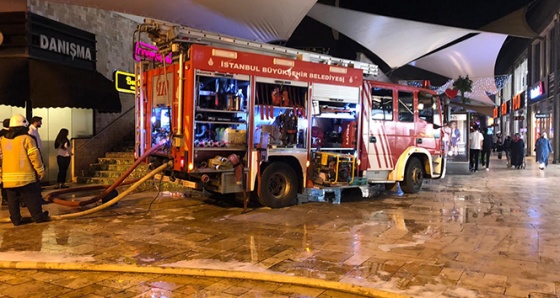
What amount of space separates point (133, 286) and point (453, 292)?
3.27 metres

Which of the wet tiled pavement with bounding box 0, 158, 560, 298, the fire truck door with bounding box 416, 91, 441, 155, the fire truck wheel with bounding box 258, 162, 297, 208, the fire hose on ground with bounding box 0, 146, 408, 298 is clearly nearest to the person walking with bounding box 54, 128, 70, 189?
the wet tiled pavement with bounding box 0, 158, 560, 298

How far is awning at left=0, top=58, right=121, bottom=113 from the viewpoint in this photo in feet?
33.9

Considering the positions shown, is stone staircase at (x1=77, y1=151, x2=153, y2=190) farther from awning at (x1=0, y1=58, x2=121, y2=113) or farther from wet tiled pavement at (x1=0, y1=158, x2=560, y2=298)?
wet tiled pavement at (x1=0, y1=158, x2=560, y2=298)

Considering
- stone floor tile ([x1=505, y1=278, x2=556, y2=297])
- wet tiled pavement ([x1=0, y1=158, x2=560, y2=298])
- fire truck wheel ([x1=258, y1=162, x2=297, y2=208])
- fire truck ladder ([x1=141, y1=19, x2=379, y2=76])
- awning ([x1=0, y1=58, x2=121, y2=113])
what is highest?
fire truck ladder ([x1=141, y1=19, x2=379, y2=76])

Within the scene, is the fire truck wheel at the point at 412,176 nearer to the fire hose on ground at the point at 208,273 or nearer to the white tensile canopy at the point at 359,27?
the white tensile canopy at the point at 359,27

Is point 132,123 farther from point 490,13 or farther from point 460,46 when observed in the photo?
point 460,46

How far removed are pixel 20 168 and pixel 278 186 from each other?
179 inches

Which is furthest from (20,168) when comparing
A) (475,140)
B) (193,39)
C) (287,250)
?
(475,140)

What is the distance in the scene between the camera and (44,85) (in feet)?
35.5

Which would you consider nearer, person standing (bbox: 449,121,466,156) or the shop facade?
the shop facade

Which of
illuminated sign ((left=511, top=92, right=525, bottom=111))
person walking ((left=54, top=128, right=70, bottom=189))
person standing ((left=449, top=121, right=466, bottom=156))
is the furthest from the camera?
illuminated sign ((left=511, top=92, right=525, bottom=111))

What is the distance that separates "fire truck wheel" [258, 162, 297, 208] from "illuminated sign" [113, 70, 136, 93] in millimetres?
7915

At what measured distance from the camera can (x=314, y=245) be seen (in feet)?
20.8

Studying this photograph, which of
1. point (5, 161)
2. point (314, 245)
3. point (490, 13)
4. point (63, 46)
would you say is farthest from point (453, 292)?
point (490, 13)
